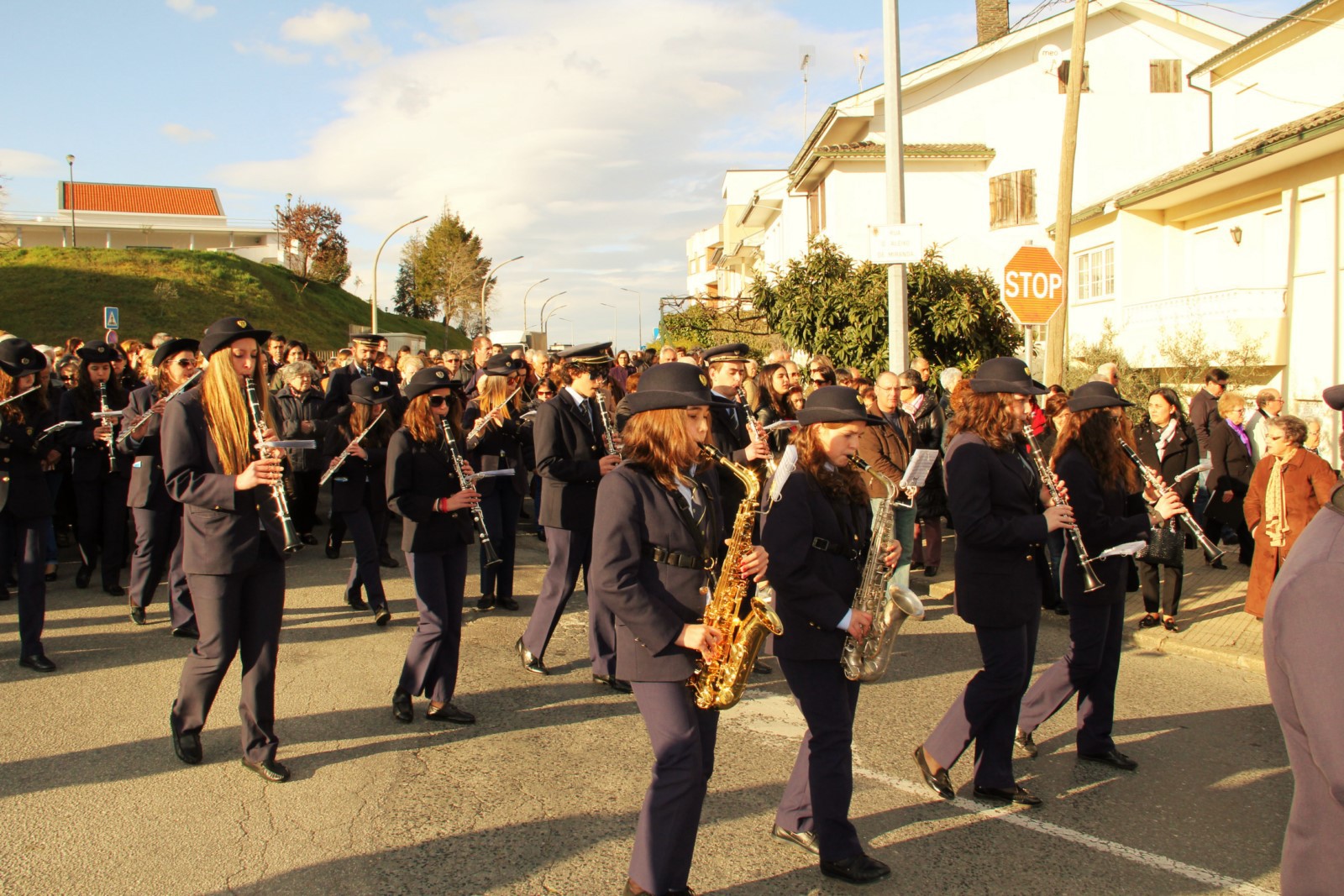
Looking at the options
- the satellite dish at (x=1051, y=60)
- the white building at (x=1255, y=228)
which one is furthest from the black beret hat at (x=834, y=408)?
the satellite dish at (x=1051, y=60)

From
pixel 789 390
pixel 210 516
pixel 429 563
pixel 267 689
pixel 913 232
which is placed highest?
pixel 913 232

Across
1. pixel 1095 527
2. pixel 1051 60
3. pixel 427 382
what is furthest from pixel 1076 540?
pixel 1051 60

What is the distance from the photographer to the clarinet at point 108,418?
823 cm

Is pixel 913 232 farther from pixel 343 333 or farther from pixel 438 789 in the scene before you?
pixel 343 333

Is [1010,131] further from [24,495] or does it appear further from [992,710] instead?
[24,495]

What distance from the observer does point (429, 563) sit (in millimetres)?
5703

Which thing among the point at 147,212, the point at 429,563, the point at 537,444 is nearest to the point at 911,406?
the point at 537,444

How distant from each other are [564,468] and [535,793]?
257 cm

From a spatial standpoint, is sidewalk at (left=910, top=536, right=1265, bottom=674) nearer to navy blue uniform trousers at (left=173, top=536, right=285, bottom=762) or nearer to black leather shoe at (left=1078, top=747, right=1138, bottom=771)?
black leather shoe at (left=1078, top=747, right=1138, bottom=771)

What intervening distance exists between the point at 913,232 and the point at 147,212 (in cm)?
8448

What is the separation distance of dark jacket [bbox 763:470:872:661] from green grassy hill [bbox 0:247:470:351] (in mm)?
41276

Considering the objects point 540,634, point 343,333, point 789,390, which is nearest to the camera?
point 540,634

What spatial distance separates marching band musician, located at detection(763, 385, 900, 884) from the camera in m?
3.86

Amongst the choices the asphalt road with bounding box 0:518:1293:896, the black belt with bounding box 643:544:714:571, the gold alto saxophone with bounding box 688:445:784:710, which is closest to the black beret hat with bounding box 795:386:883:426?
the gold alto saxophone with bounding box 688:445:784:710
